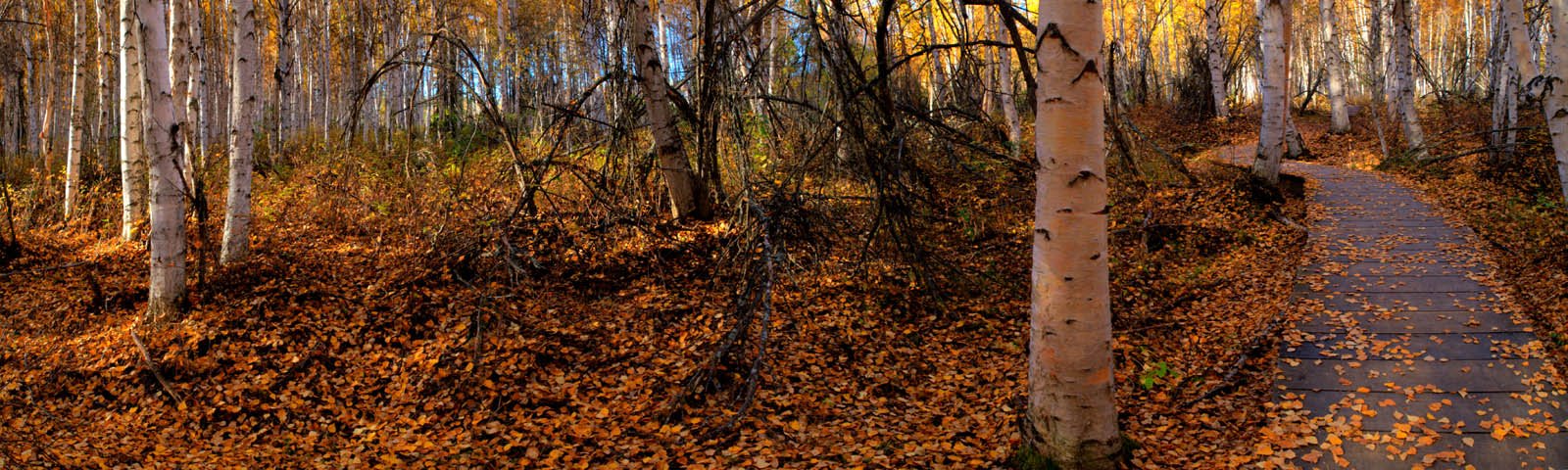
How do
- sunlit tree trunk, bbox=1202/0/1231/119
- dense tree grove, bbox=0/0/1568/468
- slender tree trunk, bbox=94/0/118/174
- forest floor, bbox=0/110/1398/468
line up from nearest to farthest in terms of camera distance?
dense tree grove, bbox=0/0/1568/468 → forest floor, bbox=0/110/1398/468 → slender tree trunk, bbox=94/0/118/174 → sunlit tree trunk, bbox=1202/0/1231/119

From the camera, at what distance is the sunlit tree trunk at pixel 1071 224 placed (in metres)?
3.36

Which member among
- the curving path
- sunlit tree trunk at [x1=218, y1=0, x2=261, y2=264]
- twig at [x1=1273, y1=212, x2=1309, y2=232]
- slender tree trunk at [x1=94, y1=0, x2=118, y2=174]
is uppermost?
slender tree trunk at [x1=94, y1=0, x2=118, y2=174]

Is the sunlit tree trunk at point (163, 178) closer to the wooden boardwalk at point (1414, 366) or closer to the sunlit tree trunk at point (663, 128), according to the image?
the sunlit tree trunk at point (663, 128)

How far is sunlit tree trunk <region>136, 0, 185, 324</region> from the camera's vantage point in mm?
6020

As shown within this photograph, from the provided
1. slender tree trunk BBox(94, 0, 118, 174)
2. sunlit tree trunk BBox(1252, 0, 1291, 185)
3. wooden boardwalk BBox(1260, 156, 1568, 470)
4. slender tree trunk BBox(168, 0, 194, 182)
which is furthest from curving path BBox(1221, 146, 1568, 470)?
slender tree trunk BBox(94, 0, 118, 174)

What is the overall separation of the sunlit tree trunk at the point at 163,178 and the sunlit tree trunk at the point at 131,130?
1.30m

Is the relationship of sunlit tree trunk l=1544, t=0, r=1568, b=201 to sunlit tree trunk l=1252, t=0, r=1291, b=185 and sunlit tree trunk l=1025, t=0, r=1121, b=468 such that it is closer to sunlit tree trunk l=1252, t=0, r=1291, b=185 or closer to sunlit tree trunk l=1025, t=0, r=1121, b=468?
sunlit tree trunk l=1252, t=0, r=1291, b=185

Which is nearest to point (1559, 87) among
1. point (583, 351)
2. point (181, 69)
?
point (583, 351)

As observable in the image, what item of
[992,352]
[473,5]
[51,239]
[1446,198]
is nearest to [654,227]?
[992,352]

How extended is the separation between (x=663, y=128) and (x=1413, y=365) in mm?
5916

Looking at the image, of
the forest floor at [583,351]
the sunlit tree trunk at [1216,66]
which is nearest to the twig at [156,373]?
the forest floor at [583,351]

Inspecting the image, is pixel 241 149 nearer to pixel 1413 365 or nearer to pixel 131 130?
pixel 131 130

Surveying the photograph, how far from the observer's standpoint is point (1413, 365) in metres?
5.08

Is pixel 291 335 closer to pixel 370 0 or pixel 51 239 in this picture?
pixel 51 239
